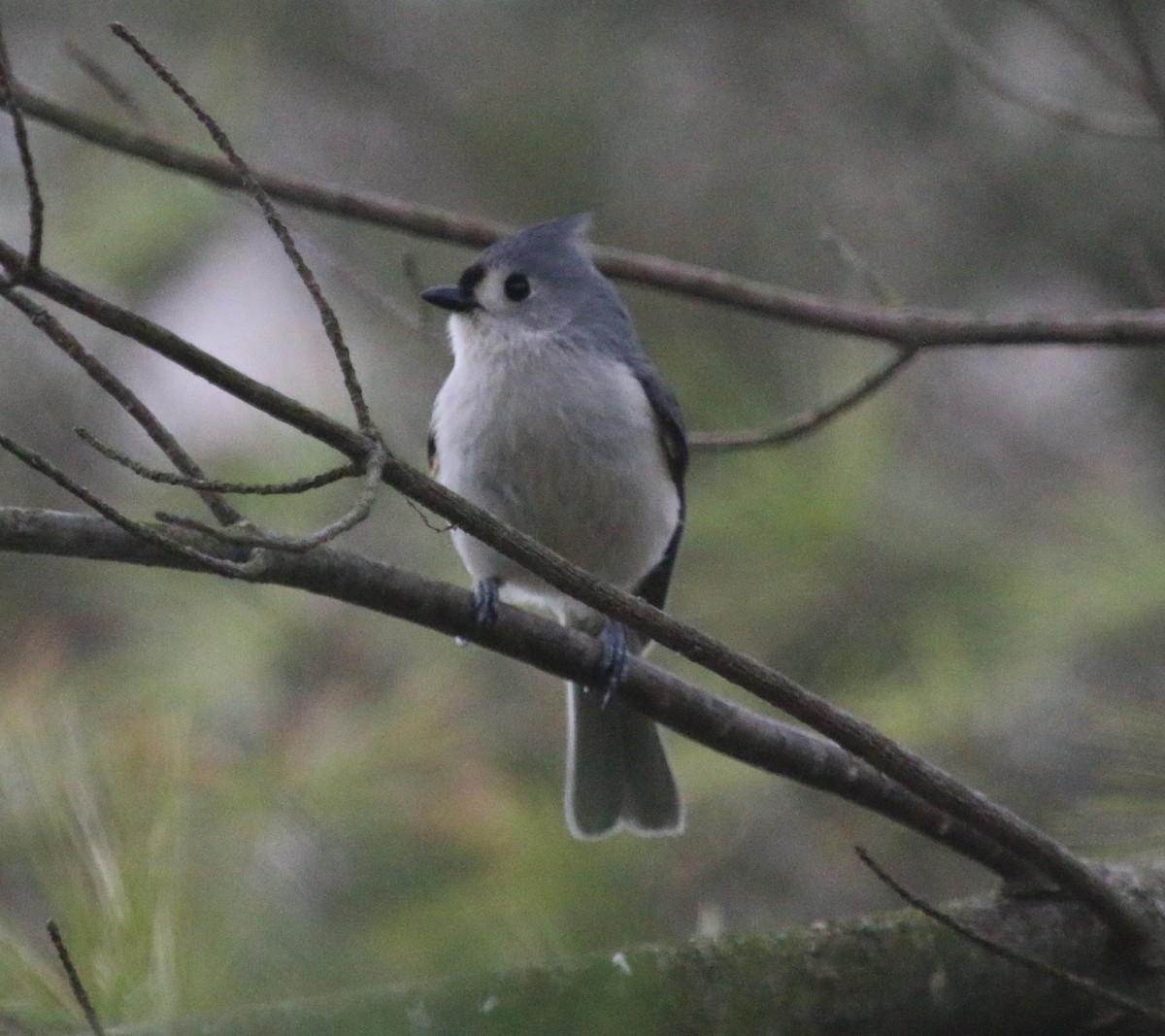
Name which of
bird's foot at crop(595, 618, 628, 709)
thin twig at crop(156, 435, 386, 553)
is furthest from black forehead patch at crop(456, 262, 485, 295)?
thin twig at crop(156, 435, 386, 553)

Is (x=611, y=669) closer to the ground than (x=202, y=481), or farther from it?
farther from it

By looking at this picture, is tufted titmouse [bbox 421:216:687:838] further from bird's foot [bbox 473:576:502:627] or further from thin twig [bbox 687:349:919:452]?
bird's foot [bbox 473:576:502:627]

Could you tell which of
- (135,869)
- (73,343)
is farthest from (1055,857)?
(73,343)

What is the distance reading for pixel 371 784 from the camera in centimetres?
265

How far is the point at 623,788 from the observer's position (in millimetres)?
3314

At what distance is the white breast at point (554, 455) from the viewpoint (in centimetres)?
327

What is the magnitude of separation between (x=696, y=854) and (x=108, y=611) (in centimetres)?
151

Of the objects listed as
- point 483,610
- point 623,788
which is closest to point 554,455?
point 623,788

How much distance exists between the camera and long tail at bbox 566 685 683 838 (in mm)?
3303

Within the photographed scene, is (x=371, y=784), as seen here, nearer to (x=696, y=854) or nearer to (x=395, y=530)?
(x=696, y=854)

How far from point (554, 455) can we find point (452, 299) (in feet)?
1.68

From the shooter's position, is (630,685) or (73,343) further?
(630,685)

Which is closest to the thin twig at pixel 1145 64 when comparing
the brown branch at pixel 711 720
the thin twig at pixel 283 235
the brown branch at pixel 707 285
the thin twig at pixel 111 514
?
the brown branch at pixel 707 285

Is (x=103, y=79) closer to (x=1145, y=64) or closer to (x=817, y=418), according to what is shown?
(x=817, y=418)
